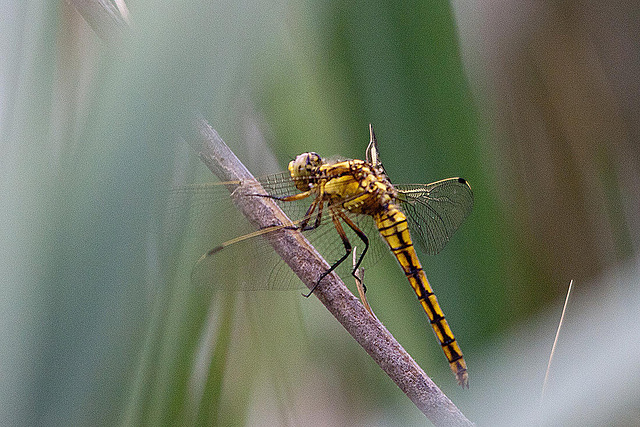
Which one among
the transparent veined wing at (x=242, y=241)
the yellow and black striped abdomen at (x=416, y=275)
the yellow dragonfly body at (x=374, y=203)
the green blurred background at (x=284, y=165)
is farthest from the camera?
the yellow dragonfly body at (x=374, y=203)

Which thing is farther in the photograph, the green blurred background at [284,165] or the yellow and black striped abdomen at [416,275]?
the yellow and black striped abdomen at [416,275]

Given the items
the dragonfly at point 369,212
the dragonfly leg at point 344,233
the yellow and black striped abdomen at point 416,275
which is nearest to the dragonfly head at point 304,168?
the dragonfly at point 369,212

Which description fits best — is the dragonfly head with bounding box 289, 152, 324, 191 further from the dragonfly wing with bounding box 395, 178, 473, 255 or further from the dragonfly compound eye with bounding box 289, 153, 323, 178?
the dragonfly wing with bounding box 395, 178, 473, 255

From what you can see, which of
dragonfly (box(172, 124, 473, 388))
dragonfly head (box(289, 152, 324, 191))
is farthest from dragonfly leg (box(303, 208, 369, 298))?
dragonfly head (box(289, 152, 324, 191))

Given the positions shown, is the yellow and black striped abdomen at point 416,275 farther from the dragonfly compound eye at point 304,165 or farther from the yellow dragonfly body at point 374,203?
the dragonfly compound eye at point 304,165

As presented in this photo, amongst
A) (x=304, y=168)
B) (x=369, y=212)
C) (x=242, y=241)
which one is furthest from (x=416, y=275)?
(x=242, y=241)

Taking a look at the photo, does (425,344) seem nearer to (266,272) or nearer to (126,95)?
(266,272)

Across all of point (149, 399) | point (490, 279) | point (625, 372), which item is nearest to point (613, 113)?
point (490, 279)

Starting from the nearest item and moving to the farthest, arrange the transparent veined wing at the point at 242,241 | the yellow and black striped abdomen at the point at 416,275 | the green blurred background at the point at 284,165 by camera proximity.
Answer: the green blurred background at the point at 284,165 → the transparent veined wing at the point at 242,241 → the yellow and black striped abdomen at the point at 416,275
